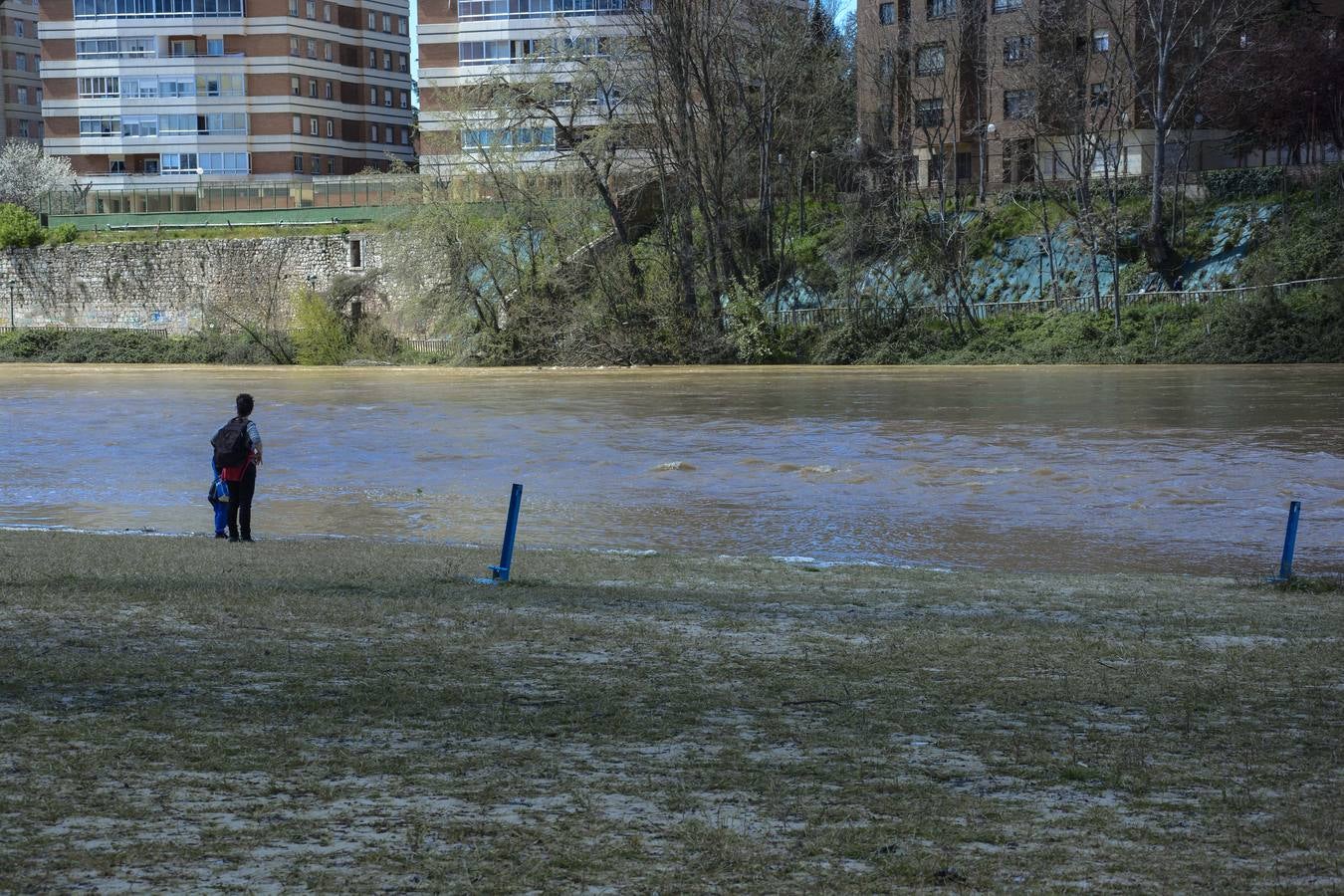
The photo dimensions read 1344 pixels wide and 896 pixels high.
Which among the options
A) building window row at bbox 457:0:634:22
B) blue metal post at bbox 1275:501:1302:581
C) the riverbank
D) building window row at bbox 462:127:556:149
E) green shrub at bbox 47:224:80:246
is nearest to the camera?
blue metal post at bbox 1275:501:1302:581

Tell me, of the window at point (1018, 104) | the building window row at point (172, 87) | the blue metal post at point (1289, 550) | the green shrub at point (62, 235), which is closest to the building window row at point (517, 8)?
the building window row at point (172, 87)

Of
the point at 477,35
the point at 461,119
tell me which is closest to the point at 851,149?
the point at 461,119

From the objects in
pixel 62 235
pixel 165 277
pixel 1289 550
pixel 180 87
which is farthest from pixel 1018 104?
pixel 180 87

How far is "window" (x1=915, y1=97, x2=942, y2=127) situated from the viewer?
217 ft

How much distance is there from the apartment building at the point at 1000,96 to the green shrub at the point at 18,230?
146 ft

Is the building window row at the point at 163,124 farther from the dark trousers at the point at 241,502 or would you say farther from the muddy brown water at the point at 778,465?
the dark trousers at the point at 241,502

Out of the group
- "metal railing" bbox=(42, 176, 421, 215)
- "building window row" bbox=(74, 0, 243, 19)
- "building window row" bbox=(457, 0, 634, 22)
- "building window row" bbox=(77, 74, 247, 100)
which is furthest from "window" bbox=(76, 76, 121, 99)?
"building window row" bbox=(457, 0, 634, 22)

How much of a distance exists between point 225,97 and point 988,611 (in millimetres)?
91520

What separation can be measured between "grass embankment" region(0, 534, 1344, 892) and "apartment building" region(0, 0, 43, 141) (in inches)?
4355

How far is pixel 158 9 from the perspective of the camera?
94.2 m

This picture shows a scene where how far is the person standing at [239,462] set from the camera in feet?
52.9

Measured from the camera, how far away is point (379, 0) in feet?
334

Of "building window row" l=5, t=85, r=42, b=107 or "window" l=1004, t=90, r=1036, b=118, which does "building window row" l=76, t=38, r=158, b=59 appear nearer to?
"building window row" l=5, t=85, r=42, b=107

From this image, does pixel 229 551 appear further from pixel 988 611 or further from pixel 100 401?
pixel 100 401
